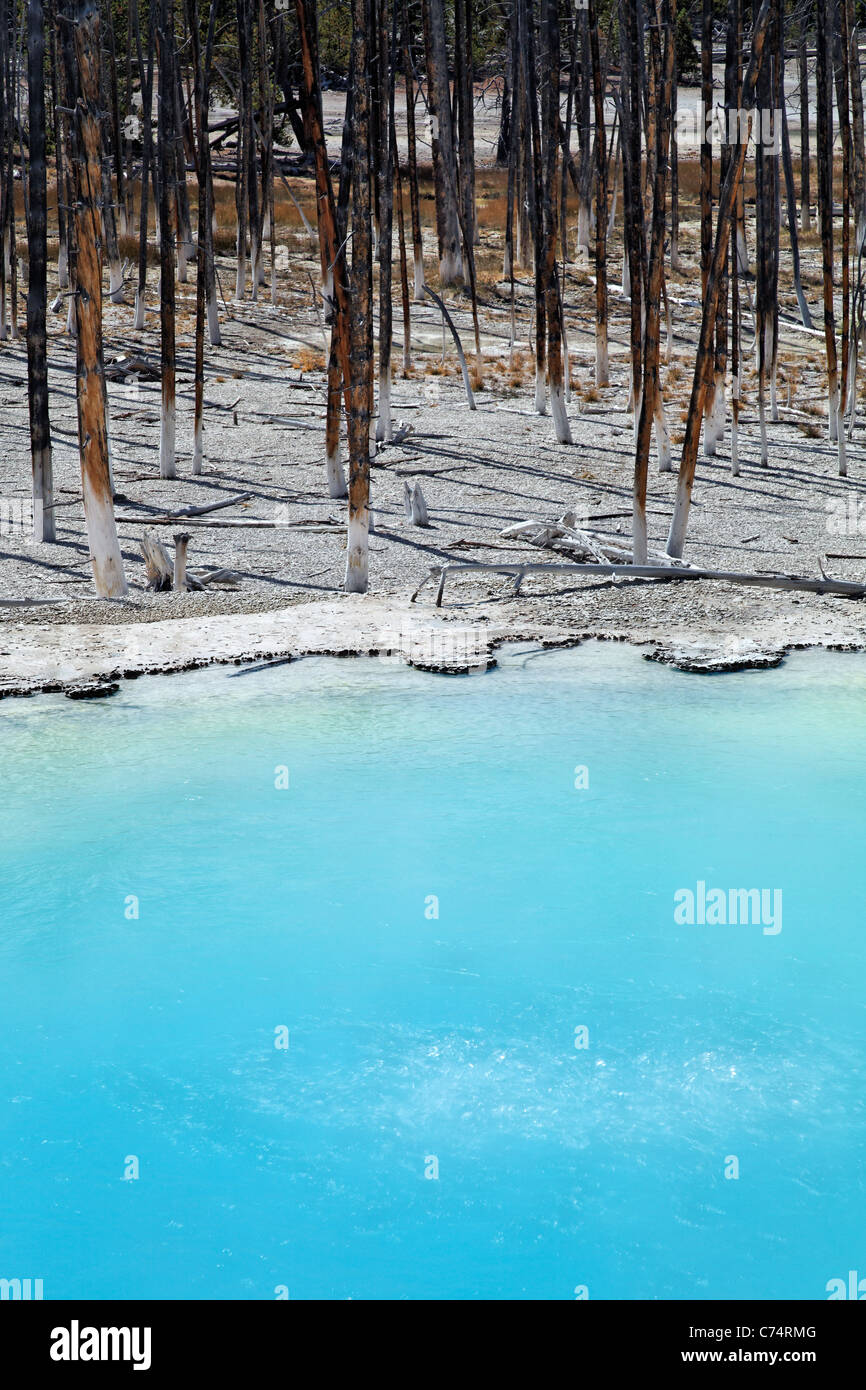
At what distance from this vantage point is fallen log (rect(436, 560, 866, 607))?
33.5 feet

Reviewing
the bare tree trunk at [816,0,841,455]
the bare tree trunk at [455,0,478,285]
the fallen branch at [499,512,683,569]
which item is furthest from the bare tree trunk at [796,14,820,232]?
the fallen branch at [499,512,683,569]

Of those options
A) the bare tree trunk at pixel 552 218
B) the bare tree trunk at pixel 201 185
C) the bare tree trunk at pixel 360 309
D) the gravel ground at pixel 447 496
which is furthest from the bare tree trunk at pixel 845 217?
the bare tree trunk at pixel 201 185

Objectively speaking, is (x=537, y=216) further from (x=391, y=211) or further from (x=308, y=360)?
(x=308, y=360)

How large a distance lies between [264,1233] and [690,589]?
6.99 metres

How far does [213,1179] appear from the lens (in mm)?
4555

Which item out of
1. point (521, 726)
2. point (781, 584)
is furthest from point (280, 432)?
point (521, 726)

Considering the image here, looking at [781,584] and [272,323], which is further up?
[272,323]

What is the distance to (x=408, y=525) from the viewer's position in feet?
43.2

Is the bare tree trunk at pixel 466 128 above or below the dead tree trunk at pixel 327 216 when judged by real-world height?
above

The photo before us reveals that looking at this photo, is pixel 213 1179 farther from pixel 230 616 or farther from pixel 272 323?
pixel 272 323

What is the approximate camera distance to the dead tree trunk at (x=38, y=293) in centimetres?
1126

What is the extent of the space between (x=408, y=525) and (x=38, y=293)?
391 cm

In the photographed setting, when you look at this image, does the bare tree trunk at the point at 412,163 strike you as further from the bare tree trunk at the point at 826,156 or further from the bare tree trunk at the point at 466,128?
the bare tree trunk at the point at 826,156

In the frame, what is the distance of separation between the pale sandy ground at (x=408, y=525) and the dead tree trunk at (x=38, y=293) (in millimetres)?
457
